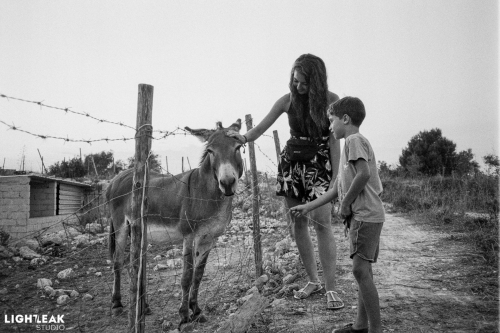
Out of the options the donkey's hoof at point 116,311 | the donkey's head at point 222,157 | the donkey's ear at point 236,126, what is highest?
the donkey's ear at point 236,126

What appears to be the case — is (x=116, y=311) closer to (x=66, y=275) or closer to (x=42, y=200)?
(x=66, y=275)

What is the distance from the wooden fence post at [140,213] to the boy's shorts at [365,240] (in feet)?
4.93

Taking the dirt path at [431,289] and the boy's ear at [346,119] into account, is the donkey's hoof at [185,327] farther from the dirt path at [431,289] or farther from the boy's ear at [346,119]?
the boy's ear at [346,119]

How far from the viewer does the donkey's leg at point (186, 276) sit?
10.8ft

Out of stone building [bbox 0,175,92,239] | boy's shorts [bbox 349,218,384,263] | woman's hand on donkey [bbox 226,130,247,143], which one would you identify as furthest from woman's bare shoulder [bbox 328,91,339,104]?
stone building [bbox 0,175,92,239]

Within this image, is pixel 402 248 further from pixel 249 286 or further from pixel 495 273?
pixel 249 286

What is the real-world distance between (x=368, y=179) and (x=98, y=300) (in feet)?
14.1

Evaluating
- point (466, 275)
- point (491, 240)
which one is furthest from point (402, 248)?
point (466, 275)

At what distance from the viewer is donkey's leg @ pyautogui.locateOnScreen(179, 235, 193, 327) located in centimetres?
329

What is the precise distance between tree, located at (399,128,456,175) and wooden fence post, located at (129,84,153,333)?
1334 inches

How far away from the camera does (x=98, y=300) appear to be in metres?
4.57

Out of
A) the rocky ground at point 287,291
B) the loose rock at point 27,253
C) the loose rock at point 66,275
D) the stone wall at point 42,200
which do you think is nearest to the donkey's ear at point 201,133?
the rocky ground at point 287,291

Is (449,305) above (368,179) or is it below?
below

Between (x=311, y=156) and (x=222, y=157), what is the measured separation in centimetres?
88
